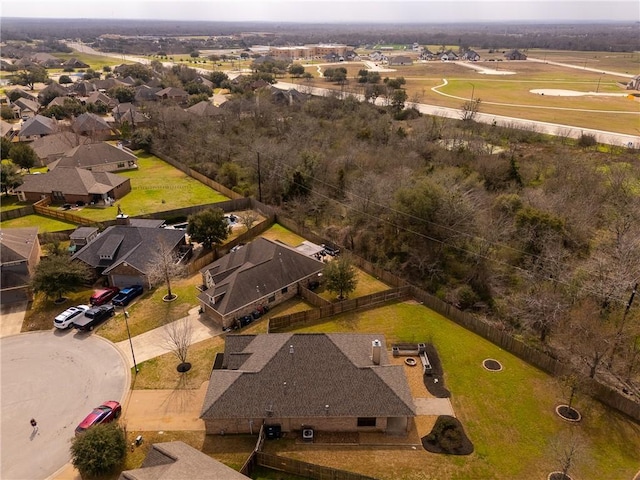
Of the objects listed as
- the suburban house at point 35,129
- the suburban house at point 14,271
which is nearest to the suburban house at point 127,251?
the suburban house at point 14,271

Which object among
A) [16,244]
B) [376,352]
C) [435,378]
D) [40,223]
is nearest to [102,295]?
[16,244]

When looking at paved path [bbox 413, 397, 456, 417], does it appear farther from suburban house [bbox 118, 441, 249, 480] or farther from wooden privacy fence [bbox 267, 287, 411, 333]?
suburban house [bbox 118, 441, 249, 480]

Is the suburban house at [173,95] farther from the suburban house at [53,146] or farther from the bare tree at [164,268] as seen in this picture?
the bare tree at [164,268]

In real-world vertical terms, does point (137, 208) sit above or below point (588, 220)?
below

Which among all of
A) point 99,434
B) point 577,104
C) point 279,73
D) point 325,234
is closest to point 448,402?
point 99,434

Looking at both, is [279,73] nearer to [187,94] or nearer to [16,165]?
[187,94]

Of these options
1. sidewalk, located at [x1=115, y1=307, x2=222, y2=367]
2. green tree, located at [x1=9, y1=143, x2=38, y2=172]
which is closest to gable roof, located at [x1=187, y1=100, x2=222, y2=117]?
green tree, located at [x1=9, y1=143, x2=38, y2=172]

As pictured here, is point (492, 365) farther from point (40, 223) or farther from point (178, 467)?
point (40, 223)
